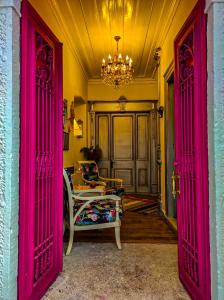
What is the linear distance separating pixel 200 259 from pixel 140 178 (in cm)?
550

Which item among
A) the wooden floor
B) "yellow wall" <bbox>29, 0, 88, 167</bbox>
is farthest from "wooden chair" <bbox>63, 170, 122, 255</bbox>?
"yellow wall" <bbox>29, 0, 88, 167</bbox>

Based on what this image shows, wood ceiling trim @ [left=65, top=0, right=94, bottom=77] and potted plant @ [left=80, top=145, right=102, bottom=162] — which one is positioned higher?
wood ceiling trim @ [left=65, top=0, right=94, bottom=77]

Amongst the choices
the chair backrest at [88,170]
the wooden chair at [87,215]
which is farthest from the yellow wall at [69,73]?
the wooden chair at [87,215]

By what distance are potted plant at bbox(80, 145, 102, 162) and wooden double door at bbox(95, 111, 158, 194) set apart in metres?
0.46

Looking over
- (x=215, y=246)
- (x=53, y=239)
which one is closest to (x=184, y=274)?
(x=215, y=246)

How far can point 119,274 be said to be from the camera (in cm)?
225

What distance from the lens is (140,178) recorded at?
23.5 ft

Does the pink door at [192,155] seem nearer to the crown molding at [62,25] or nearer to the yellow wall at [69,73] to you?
the yellow wall at [69,73]

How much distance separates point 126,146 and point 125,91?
159 cm

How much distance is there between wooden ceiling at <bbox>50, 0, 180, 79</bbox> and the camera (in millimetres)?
3432

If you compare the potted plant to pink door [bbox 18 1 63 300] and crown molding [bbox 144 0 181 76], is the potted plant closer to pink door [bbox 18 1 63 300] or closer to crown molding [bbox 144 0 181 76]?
crown molding [bbox 144 0 181 76]

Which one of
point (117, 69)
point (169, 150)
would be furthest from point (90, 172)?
point (117, 69)

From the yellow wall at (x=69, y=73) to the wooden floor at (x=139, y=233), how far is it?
1.44 metres

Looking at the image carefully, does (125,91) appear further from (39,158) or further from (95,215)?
(39,158)
